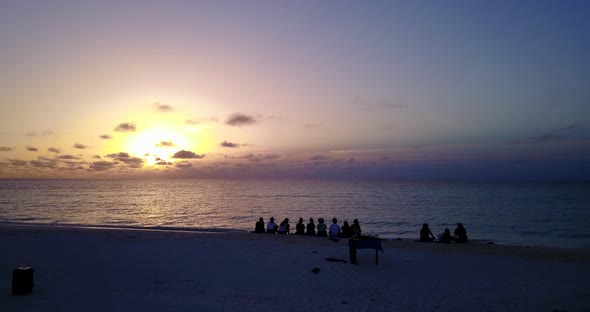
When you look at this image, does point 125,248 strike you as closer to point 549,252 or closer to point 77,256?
point 77,256

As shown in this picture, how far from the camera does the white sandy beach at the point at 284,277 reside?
10047mm

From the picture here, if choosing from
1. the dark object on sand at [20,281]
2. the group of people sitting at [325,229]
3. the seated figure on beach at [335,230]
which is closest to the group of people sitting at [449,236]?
Result: the group of people sitting at [325,229]

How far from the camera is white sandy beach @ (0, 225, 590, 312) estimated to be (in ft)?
33.0

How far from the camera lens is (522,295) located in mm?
11406

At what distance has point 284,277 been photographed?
43.4 ft

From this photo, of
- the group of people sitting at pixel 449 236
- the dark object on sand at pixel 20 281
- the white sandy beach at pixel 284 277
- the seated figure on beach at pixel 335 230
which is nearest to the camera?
the dark object on sand at pixel 20 281

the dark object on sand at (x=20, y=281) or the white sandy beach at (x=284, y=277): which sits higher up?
the dark object on sand at (x=20, y=281)

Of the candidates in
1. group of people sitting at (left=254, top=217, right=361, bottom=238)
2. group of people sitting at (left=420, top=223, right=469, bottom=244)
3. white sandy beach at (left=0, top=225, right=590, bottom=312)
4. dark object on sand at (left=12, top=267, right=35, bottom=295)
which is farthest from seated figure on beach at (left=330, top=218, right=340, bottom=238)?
dark object on sand at (left=12, top=267, right=35, bottom=295)

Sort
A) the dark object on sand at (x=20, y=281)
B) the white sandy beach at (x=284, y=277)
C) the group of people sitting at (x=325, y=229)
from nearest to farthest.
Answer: the dark object on sand at (x=20, y=281) < the white sandy beach at (x=284, y=277) < the group of people sitting at (x=325, y=229)

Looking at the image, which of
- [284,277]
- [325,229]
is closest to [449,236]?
→ [325,229]

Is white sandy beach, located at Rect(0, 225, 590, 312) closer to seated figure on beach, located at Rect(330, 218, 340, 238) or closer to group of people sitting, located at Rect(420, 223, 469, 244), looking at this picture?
group of people sitting, located at Rect(420, 223, 469, 244)

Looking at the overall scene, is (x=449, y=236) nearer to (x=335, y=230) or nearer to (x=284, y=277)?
(x=335, y=230)

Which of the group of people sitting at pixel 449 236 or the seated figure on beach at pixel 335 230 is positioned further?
the seated figure on beach at pixel 335 230

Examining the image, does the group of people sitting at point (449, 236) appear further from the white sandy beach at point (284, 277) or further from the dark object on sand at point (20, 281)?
the dark object on sand at point (20, 281)
